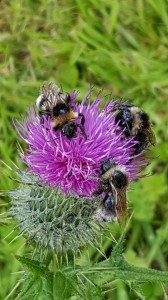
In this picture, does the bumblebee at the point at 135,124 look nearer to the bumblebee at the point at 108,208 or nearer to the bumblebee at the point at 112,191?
the bumblebee at the point at 112,191

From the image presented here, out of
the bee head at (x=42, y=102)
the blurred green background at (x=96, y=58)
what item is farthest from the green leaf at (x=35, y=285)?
the blurred green background at (x=96, y=58)

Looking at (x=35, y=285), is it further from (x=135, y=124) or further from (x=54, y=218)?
(x=135, y=124)

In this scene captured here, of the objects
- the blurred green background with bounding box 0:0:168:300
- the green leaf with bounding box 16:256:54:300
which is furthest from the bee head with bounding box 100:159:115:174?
the blurred green background with bounding box 0:0:168:300

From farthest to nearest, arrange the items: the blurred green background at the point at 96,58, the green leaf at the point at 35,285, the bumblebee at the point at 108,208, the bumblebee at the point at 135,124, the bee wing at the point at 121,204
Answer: the blurred green background at the point at 96,58 → the bumblebee at the point at 135,124 → the bumblebee at the point at 108,208 → the bee wing at the point at 121,204 → the green leaf at the point at 35,285

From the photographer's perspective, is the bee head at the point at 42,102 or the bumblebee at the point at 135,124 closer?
the bee head at the point at 42,102

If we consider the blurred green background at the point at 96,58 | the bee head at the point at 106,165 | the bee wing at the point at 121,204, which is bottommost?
the bee wing at the point at 121,204

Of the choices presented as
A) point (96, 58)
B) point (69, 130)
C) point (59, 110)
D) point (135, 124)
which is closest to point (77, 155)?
point (69, 130)

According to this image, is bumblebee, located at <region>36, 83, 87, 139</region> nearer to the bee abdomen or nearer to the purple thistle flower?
the purple thistle flower

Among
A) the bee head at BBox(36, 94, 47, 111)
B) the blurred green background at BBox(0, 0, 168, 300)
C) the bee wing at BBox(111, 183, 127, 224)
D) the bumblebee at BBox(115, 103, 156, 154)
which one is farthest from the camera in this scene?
the blurred green background at BBox(0, 0, 168, 300)
